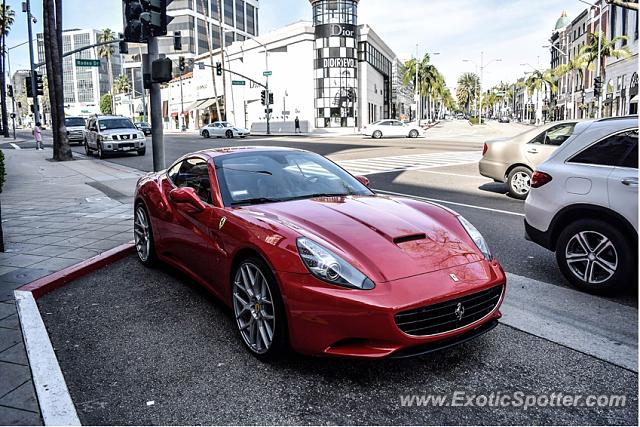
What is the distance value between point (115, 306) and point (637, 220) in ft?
14.9

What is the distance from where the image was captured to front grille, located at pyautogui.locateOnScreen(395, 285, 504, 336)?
10.4 ft

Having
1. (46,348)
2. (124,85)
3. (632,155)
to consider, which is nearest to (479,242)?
(632,155)

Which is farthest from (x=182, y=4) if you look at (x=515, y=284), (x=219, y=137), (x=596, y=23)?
(x=515, y=284)

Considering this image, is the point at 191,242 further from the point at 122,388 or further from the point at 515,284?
the point at 515,284

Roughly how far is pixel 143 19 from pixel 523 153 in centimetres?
759

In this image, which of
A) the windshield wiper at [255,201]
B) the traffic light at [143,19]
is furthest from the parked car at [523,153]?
the windshield wiper at [255,201]

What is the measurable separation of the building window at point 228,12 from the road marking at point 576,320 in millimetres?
111555

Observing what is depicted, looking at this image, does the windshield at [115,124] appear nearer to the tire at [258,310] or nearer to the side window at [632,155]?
the tire at [258,310]

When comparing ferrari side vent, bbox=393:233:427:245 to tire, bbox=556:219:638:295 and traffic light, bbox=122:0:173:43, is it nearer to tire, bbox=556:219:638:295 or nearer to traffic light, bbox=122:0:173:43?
tire, bbox=556:219:638:295

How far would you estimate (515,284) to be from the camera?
5281 millimetres

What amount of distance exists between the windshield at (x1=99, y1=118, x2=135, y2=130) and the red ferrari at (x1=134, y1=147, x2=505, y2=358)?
2155 cm

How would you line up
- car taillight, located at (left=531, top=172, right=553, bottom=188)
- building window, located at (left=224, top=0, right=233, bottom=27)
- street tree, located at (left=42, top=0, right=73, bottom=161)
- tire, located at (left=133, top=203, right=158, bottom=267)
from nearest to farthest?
car taillight, located at (left=531, top=172, right=553, bottom=188)
tire, located at (left=133, top=203, right=158, bottom=267)
street tree, located at (left=42, top=0, right=73, bottom=161)
building window, located at (left=224, top=0, right=233, bottom=27)

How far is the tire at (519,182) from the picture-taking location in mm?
10789

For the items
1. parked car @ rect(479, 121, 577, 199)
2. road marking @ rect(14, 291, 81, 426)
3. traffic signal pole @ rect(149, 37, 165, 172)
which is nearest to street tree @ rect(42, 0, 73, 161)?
traffic signal pole @ rect(149, 37, 165, 172)
